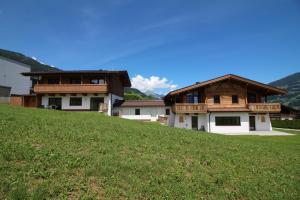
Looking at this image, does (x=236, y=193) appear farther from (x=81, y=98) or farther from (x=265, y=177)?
(x=81, y=98)

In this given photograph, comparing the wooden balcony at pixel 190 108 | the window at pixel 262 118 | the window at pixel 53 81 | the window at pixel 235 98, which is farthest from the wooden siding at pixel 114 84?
the window at pixel 262 118

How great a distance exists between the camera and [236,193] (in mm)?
6957

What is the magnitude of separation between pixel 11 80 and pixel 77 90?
15.7 meters

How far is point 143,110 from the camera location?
3644 centimetres

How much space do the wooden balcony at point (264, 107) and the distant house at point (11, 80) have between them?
118 ft

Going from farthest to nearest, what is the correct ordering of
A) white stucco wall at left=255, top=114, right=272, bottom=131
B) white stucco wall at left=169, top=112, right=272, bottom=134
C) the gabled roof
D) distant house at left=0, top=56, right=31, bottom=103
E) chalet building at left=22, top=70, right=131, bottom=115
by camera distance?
distant house at left=0, top=56, right=31, bottom=103, white stucco wall at left=255, top=114, right=272, bottom=131, chalet building at left=22, top=70, right=131, bottom=115, white stucco wall at left=169, top=112, right=272, bottom=134, the gabled roof

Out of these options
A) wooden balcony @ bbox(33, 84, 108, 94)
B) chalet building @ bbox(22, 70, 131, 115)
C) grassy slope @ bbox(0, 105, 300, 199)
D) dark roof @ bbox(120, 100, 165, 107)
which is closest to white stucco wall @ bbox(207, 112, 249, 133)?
dark roof @ bbox(120, 100, 165, 107)

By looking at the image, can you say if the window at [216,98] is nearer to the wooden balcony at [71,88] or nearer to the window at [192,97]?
the window at [192,97]

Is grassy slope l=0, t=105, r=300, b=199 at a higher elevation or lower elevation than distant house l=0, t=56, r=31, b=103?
lower

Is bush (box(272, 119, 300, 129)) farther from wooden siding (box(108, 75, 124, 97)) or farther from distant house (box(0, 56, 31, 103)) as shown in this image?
distant house (box(0, 56, 31, 103))

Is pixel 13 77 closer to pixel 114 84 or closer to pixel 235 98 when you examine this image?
pixel 114 84

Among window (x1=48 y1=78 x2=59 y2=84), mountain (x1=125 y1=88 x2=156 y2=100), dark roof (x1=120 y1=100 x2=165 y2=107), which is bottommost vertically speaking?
dark roof (x1=120 y1=100 x2=165 y2=107)

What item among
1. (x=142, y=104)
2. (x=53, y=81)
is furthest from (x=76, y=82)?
(x=142, y=104)

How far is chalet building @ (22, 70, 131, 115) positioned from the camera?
105 feet
